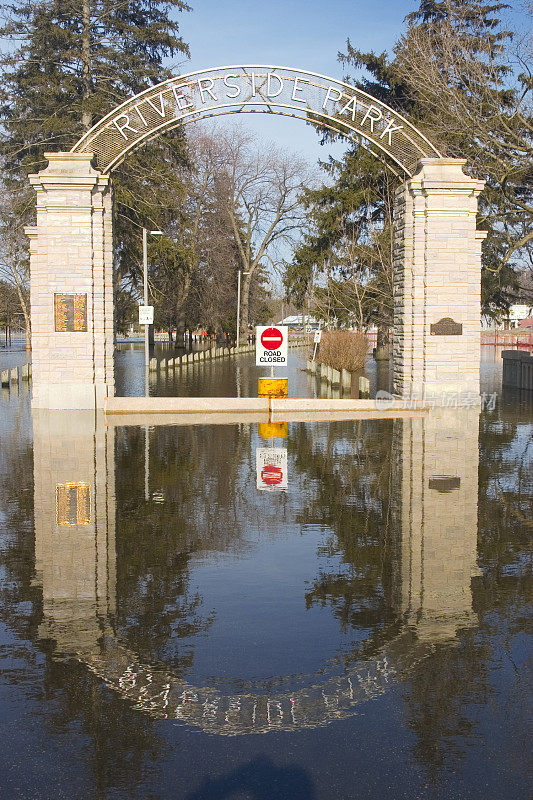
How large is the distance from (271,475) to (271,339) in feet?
24.4

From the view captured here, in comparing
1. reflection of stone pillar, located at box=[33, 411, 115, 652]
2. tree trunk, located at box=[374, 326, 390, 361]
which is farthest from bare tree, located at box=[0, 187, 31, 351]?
reflection of stone pillar, located at box=[33, 411, 115, 652]

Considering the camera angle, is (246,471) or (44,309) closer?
(246,471)

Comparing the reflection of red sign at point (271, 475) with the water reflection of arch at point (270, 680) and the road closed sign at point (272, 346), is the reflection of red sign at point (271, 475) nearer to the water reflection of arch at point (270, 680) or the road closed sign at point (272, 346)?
the water reflection of arch at point (270, 680)

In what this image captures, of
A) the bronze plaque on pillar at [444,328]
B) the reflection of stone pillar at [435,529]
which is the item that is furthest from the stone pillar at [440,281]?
the reflection of stone pillar at [435,529]

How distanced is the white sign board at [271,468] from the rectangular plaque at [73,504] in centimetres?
250

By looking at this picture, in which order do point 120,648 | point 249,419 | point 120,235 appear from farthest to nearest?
point 120,235
point 249,419
point 120,648

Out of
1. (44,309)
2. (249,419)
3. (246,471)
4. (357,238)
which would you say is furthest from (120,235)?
(246,471)

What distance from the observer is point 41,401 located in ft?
73.9

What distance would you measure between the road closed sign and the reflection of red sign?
6442 mm

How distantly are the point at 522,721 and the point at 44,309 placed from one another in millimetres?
19482

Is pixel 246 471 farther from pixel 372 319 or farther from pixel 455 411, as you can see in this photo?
pixel 372 319

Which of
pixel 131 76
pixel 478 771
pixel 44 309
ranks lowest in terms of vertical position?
pixel 478 771

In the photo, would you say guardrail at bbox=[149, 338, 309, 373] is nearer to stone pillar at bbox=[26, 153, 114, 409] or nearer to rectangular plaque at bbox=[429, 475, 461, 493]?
stone pillar at bbox=[26, 153, 114, 409]

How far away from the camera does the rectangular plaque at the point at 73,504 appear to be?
10.1 meters
